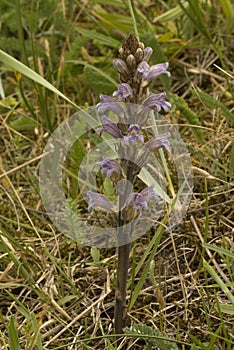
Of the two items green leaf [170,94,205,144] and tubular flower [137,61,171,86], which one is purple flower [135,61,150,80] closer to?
tubular flower [137,61,171,86]

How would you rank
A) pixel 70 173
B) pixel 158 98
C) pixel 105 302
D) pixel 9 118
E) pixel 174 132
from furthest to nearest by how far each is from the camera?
pixel 9 118 < pixel 174 132 < pixel 70 173 < pixel 105 302 < pixel 158 98

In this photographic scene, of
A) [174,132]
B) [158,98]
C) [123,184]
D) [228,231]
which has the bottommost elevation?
[228,231]

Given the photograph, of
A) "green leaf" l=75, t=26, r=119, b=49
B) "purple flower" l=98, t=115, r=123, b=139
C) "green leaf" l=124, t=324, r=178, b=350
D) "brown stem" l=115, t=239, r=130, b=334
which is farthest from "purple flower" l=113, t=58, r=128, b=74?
"green leaf" l=75, t=26, r=119, b=49

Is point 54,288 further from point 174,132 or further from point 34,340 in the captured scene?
point 174,132

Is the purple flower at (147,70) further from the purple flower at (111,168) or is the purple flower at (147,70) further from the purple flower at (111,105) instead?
the purple flower at (111,168)

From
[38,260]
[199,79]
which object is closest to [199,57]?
[199,79]

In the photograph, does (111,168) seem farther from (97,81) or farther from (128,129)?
(97,81)
